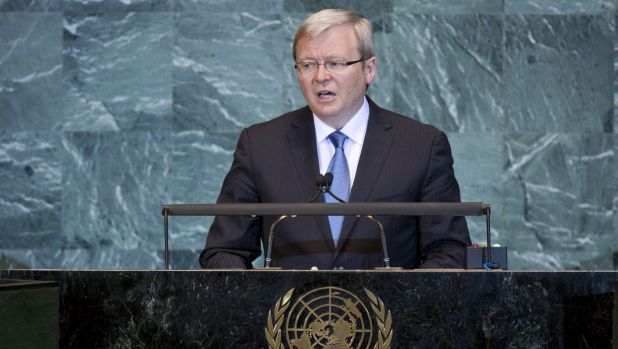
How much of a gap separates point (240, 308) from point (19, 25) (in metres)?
3.97

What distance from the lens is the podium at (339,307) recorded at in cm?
280

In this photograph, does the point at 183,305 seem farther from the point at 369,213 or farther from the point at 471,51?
the point at 471,51

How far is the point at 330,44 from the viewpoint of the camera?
13.0 feet

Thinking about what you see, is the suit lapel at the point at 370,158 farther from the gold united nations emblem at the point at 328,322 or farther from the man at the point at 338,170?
the gold united nations emblem at the point at 328,322

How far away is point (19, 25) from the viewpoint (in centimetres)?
631

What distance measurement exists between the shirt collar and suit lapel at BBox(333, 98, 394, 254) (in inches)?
1.1

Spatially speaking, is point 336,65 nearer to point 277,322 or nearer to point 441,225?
point 441,225

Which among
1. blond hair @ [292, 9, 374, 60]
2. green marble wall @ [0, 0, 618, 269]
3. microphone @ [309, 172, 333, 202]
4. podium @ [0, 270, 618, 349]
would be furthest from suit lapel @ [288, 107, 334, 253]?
green marble wall @ [0, 0, 618, 269]

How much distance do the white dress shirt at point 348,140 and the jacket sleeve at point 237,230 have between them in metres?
0.27

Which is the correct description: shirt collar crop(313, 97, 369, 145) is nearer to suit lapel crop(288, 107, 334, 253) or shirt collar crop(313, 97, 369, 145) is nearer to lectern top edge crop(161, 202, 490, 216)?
suit lapel crop(288, 107, 334, 253)

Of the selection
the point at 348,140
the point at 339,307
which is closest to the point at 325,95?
the point at 348,140

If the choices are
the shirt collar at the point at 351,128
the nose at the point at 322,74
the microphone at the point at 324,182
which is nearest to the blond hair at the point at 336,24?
the nose at the point at 322,74

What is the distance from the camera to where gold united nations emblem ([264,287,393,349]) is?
9.12ft

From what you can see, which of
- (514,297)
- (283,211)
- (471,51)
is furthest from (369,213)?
(471,51)
